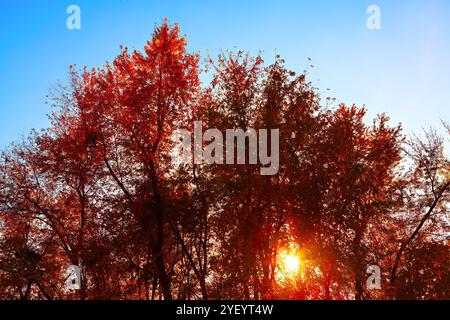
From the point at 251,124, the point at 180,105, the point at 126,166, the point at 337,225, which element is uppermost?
the point at 180,105

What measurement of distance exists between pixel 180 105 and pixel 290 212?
29.3ft

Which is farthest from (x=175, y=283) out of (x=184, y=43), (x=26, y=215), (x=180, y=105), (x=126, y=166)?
(x=184, y=43)

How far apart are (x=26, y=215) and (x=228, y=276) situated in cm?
1402

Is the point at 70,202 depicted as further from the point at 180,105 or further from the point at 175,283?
the point at 180,105

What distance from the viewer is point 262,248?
61.5 ft

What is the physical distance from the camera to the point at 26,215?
23.2 metres

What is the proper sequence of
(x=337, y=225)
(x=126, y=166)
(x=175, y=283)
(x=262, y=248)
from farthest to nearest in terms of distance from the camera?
1. (x=175, y=283)
2. (x=126, y=166)
3. (x=262, y=248)
4. (x=337, y=225)

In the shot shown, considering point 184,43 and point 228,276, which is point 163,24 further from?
point 228,276

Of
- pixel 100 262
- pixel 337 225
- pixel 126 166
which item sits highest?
pixel 126 166

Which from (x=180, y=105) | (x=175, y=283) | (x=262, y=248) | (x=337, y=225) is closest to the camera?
(x=337, y=225)

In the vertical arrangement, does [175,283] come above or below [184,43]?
below

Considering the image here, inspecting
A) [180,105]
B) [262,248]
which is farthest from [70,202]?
[262,248]

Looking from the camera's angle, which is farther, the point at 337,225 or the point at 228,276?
the point at 228,276

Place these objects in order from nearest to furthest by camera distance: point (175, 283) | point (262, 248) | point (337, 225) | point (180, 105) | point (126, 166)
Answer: point (337, 225)
point (262, 248)
point (180, 105)
point (126, 166)
point (175, 283)
